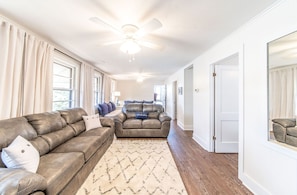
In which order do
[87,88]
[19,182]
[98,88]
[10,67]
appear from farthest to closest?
[98,88]
[87,88]
[10,67]
[19,182]

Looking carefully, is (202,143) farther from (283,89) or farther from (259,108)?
(283,89)

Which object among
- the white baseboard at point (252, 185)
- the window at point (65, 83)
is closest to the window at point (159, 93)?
the window at point (65, 83)

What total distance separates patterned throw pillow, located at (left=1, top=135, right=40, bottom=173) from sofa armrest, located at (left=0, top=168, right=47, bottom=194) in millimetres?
184

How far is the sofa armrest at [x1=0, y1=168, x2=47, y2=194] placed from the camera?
108cm

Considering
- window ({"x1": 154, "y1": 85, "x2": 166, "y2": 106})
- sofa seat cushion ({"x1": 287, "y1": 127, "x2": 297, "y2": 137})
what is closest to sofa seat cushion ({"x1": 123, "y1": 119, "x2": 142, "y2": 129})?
sofa seat cushion ({"x1": 287, "y1": 127, "x2": 297, "y2": 137})

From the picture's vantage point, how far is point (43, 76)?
2.83m

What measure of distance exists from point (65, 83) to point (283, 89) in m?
4.57

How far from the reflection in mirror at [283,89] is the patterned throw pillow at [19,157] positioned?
8.92 ft

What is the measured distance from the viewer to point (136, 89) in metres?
10.6

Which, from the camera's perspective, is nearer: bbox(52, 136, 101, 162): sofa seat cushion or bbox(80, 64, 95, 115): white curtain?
bbox(52, 136, 101, 162): sofa seat cushion

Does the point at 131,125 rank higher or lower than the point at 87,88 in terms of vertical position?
lower

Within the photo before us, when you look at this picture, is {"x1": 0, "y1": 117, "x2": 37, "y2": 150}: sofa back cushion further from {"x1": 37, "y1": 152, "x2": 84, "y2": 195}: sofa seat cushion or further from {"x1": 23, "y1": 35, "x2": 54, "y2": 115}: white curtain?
{"x1": 23, "y1": 35, "x2": 54, "y2": 115}: white curtain

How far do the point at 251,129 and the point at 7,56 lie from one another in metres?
3.60

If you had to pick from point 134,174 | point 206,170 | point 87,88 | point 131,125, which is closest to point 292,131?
point 206,170
